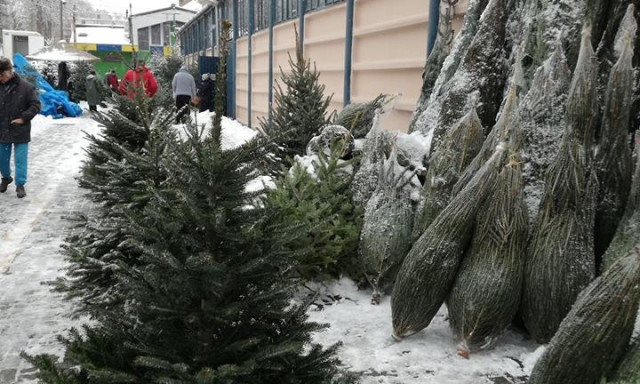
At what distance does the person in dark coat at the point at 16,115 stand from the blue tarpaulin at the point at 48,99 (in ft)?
46.7

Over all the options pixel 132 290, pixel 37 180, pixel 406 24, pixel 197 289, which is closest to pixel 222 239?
pixel 197 289

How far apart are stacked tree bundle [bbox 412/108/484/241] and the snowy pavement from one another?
2.57 metres

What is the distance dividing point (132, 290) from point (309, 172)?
10.6 ft

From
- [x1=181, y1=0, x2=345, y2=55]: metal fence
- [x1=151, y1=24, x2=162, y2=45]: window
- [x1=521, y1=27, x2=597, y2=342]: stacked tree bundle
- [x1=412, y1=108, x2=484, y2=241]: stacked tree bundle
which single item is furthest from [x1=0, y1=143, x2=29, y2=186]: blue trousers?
[x1=151, y1=24, x2=162, y2=45]: window

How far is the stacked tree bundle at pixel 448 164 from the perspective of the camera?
13.0ft

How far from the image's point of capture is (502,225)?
10.6ft

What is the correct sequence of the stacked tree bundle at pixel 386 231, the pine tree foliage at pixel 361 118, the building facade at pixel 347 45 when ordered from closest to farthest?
the stacked tree bundle at pixel 386 231 < the pine tree foliage at pixel 361 118 < the building facade at pixel 347 45

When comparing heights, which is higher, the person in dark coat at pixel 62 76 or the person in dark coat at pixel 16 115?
the person in dark coat at pixel 62 76

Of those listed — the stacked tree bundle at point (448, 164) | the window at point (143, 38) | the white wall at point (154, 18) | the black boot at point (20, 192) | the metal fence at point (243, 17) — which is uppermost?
the white wall at point (154, 18)

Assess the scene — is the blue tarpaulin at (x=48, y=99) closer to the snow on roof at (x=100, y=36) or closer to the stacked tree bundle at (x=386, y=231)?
the stacked tree bundle at (x=386, y=231)

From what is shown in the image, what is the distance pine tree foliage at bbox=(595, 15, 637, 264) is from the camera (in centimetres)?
318

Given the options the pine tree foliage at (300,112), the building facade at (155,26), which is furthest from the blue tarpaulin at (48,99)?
Answer: the building facade at (155,26)

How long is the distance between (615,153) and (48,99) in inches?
862

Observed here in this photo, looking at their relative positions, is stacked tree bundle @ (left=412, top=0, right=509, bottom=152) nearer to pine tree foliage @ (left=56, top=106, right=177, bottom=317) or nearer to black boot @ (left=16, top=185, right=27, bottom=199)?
pine tree foliage @ (left=56, top=106, right=177, bottom=317)
